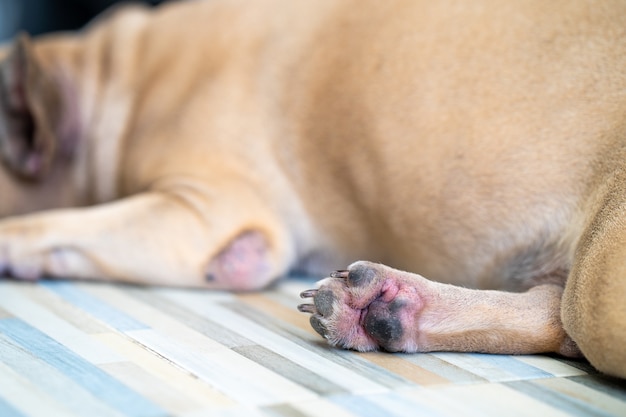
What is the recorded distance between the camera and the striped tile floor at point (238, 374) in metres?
0.97

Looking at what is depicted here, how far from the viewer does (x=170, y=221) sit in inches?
67.5

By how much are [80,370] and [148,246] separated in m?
0.63

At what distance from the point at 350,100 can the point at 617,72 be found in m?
0.52

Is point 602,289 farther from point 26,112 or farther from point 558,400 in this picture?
point 26,112

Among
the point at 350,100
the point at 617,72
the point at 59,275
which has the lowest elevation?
the point at 59,275

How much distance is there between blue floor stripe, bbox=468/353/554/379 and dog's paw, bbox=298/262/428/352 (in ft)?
0.34

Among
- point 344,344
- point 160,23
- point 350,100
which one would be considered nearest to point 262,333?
point 344,344

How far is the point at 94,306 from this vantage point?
1.47 m

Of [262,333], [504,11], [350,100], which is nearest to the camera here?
[262,333]

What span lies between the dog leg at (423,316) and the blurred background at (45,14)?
129 inches

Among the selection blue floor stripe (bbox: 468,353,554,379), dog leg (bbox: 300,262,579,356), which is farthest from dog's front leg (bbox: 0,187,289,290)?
blue floor stripe (bbox: 468,353,554,379)

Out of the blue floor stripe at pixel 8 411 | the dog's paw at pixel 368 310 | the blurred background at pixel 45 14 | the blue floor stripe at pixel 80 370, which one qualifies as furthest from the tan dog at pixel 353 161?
the blurred background at pixel 45 14

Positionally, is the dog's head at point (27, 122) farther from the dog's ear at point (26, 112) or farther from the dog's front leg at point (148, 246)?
the dog's front leg at point (148, 246)

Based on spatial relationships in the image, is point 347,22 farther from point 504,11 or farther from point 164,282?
point 164,282
